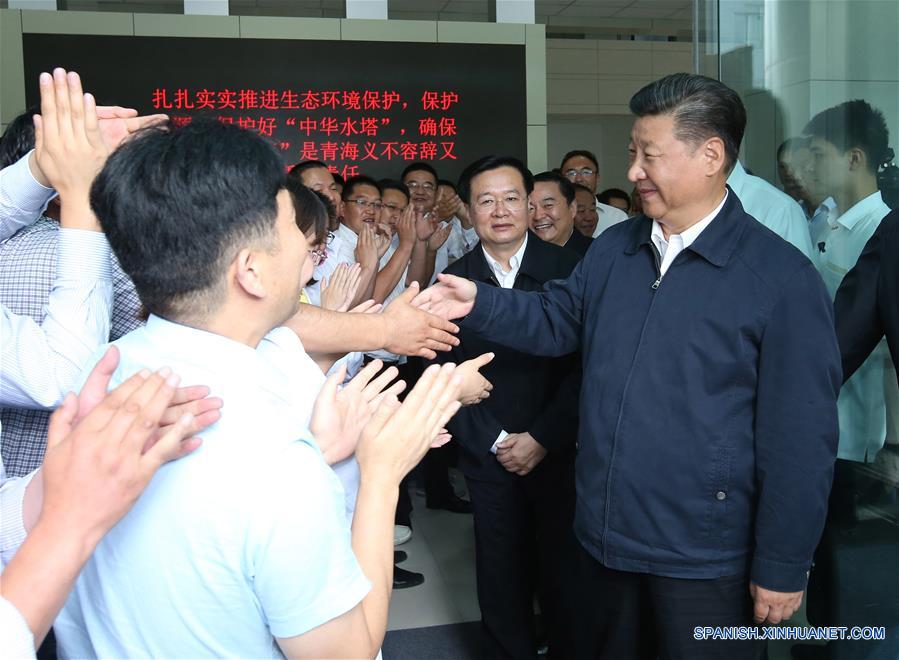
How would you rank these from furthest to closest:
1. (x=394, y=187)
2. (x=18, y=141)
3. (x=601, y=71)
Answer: (x=601, y=71) → (x=394, y=187) → (x=18, y=141)

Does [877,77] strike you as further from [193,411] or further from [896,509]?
[193,411]

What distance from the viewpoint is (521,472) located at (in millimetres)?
2309

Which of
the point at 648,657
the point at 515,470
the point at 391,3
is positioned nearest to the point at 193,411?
the point at 648,657

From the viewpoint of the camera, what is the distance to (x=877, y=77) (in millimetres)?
1948

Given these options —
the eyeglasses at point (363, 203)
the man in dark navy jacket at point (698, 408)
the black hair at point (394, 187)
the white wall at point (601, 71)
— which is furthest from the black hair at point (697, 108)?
the white wall at point (601, 71)

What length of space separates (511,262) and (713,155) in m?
0.94

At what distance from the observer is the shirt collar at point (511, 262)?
98.6 inches

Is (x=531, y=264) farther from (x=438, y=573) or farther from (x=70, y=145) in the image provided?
(x=70, y=145)

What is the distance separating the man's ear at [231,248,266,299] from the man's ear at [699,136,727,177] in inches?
42.7

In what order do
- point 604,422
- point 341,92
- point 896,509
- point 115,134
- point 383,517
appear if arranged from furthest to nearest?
point 341,92
point 896,509
point 604,422
point 115,134
point 383,517

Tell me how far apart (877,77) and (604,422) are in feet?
3.67

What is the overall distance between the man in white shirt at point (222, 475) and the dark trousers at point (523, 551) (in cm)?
144

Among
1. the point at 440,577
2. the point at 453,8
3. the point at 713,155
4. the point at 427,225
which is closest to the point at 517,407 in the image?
the point at 713,155

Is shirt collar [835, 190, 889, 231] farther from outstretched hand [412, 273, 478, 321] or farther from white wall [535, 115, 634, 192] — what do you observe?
white wall [535, 115, 634, 192]
